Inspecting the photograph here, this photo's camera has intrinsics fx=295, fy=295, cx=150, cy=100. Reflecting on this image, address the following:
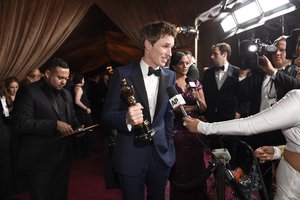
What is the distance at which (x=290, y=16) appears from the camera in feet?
14.5

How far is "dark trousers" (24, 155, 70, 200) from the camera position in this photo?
7.90ft

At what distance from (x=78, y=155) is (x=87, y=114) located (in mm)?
739

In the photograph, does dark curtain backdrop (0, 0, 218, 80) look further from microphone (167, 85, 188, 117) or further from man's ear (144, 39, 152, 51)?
microphone (167, 85, 188, 117)

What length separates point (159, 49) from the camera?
194 cm

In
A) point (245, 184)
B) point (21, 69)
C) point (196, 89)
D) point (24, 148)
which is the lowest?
point (245, 184)

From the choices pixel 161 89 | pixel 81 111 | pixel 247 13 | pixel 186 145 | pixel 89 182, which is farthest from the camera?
pixel 81 111

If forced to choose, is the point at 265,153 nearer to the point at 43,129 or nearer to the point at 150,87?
the point at 150,87

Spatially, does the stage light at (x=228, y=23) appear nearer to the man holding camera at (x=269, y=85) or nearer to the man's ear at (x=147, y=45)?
the man holding camera at (x=269, y=85)

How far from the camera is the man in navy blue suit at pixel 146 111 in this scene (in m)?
1.92

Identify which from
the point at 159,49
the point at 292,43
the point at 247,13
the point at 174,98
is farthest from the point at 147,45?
the point at 247,13

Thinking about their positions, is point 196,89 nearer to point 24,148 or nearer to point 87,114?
point 24,148

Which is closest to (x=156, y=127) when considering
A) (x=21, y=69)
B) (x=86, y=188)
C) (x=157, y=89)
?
(x=157, y=89)

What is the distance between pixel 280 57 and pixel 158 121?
1823mm

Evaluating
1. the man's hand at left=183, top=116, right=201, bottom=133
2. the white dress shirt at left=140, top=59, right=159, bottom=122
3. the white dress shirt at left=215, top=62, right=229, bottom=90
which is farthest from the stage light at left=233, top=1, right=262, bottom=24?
the man's hand at left=183, top=116, right=201, bottom=133
